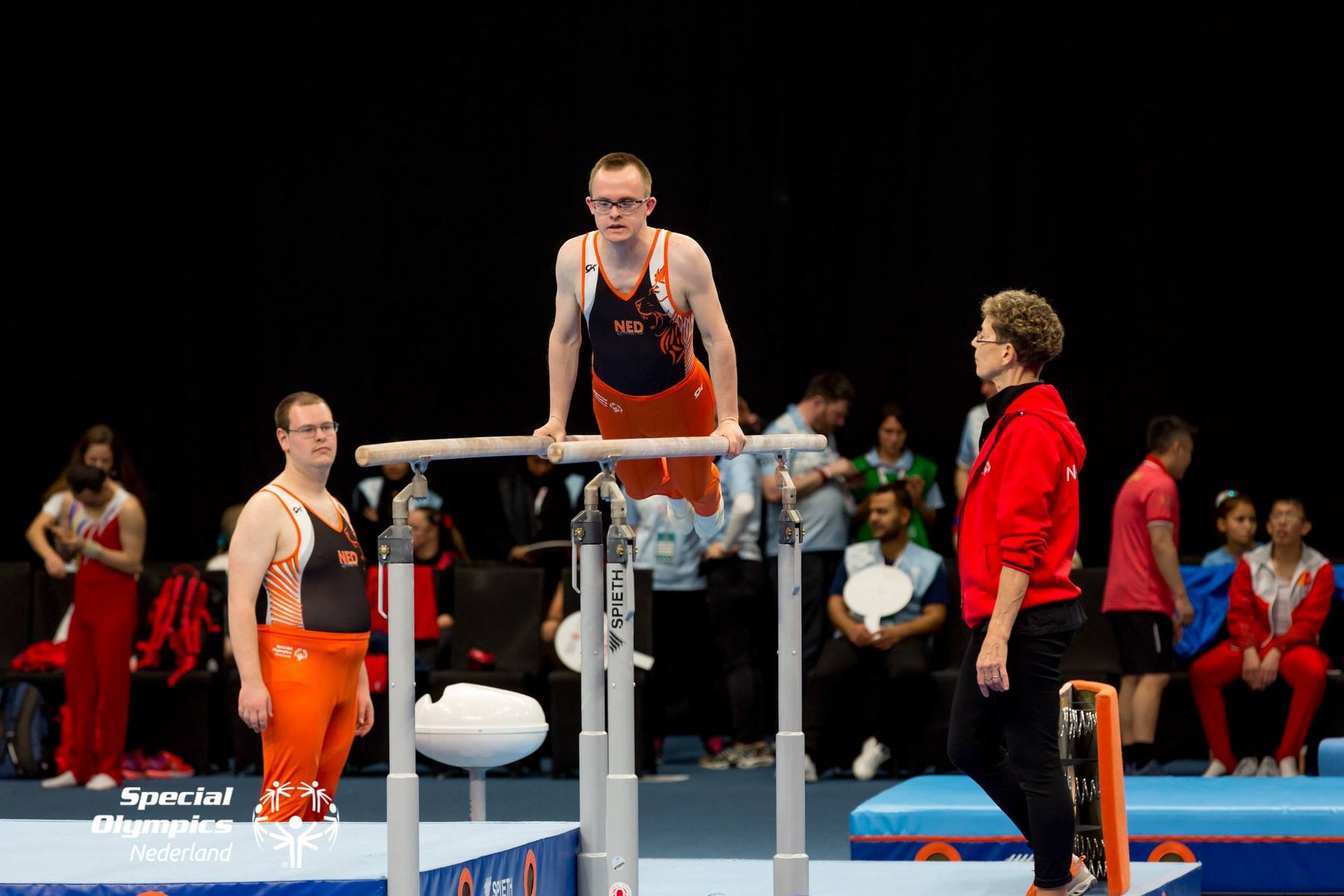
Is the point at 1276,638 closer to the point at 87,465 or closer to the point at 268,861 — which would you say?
the point at 268,861

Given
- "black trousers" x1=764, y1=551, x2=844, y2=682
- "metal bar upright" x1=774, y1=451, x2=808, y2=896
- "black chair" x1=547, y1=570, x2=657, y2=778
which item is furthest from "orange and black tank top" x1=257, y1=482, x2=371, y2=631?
"black trousers" x1=764, y1=551, x2=844, y2=682

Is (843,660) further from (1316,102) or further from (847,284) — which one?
(1316,102)

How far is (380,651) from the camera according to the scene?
8.79 m

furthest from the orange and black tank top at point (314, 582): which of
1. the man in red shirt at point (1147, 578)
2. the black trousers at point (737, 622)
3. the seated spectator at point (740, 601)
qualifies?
the man in red shirt at point (1147, 578)

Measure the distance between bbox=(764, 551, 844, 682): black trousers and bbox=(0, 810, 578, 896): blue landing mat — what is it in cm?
454

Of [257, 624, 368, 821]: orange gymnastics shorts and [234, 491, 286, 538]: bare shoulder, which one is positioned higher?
[234, 491, 286, 538]: bare shoulder

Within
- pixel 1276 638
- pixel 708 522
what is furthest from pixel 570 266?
pixel 1276 638

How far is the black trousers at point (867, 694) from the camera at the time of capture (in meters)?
8.59

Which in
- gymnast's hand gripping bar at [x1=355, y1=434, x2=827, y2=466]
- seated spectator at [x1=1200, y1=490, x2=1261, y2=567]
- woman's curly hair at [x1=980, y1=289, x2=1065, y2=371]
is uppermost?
woman's curly hair at [x1=980, y1=289, x2=1065, y2=371]

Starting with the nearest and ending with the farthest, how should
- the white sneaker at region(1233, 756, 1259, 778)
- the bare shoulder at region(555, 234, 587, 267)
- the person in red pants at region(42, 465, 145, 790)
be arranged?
the bare shoulder at region(555, 234, 587, 267) < the white sneaker at region(1233, 756, 1259, 778) < the person in red pants at region(42, 465, 145, 790)

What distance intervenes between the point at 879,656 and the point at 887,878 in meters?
3.69

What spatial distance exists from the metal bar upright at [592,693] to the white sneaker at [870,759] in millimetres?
4307

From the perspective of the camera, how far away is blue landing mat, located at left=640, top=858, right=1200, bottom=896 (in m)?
4.87

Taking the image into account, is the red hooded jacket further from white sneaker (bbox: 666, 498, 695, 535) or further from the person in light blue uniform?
the person in light blue uniform
